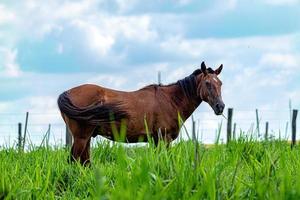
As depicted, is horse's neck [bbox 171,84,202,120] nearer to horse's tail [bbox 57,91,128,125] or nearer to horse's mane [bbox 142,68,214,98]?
horse's mane [bbox 142,68,214,98]

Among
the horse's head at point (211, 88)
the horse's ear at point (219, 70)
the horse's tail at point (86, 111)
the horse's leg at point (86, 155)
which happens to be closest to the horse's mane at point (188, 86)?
the horse's head at point (211, 88)

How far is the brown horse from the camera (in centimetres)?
1005

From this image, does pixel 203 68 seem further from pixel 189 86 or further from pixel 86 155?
pixel 86 155

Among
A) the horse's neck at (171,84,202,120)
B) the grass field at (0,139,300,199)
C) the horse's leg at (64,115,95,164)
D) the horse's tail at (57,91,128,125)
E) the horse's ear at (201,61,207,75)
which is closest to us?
the grass field at (0,139,300,199)

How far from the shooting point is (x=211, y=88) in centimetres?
1040

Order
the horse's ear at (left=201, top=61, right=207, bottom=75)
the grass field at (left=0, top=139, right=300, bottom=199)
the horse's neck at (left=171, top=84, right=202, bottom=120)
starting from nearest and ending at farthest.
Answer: the grass field at (left=0, top=139, right=300, bottom=199) < the horse's ear at (left=201, top=61, right=207, bottom=75) < the horse's neck at (left=171, top=84, right=202, bottom=120)

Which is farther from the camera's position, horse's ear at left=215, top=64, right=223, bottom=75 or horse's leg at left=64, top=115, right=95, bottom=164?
horse's ear at left=215, top=64, right=223, bottom=75

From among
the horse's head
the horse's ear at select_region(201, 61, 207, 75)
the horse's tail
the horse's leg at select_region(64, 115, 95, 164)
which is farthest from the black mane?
the horse's leg at select_region(64, 115, 95, 164)

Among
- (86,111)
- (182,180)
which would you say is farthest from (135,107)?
(182,180)

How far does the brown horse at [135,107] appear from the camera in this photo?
10.0 meters

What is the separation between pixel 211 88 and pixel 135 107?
4.22 ft

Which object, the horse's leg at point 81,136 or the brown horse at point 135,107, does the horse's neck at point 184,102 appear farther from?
the horse's leg at point 81,136

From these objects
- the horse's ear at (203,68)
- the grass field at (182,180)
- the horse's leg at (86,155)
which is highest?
the horse's ear at (203,68)

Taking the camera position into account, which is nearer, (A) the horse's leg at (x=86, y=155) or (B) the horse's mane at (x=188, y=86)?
(A) the horse's leg at (x=86, y=155)
